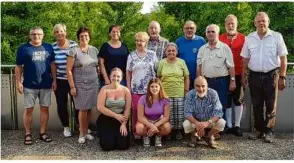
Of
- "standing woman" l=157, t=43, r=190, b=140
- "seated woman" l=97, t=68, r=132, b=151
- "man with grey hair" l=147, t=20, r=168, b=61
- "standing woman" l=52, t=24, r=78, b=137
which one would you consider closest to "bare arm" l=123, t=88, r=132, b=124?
"seated woman" l=97, t=68, r=132, b=151

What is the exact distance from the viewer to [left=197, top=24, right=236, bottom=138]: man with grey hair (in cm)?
539

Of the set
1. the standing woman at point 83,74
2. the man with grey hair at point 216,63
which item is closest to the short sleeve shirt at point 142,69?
the standing woman at point 83,74

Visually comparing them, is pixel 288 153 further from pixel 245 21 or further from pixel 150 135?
pixel 245 21

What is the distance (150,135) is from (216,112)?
0.79 meters

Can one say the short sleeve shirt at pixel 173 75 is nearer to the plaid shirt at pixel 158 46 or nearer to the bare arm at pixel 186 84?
the bare arm at pixel 186 84

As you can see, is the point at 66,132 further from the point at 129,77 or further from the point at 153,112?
the point at 153,112

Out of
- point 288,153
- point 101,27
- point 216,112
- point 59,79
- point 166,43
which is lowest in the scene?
point 288,153

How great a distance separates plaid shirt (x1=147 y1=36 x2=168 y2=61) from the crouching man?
65 centimetres

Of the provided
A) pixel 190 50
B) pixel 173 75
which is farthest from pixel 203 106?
pixel 190 50

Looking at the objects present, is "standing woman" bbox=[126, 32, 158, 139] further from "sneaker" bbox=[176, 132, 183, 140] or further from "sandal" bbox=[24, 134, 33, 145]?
"sandal" bbox=[24, 134, 33, 145]

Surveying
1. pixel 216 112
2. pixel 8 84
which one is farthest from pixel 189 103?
pixel 8 84

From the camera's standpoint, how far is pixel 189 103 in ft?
17.1

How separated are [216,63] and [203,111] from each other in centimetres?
61

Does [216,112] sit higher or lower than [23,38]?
lower
